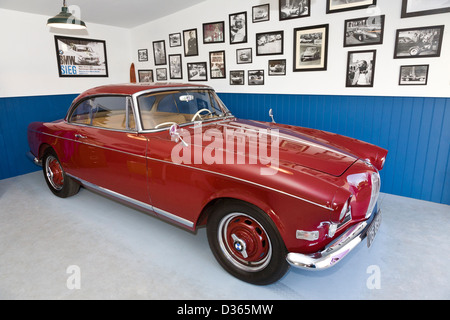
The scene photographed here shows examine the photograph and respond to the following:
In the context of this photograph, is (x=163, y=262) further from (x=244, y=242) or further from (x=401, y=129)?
(x=401, y=129)

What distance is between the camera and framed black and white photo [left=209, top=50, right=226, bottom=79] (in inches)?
209

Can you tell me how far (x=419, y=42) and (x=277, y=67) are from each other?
1895 mm

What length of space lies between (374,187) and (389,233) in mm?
1105

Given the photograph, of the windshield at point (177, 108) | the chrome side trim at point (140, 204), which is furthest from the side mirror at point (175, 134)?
the chrome side trim at point (140, 204)

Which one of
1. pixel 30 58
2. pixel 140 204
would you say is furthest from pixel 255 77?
pixel 30 58

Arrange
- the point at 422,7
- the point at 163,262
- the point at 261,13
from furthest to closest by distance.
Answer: the point at 261,13 < the point at 422,7 < the point at 163,262

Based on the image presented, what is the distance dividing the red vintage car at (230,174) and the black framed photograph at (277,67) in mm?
1678

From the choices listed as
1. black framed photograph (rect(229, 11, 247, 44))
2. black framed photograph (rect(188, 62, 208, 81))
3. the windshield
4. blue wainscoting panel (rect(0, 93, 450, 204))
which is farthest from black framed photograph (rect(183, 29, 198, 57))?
the windshield

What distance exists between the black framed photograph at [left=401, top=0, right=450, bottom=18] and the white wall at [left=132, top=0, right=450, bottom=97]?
54 mm

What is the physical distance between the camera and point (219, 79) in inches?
215

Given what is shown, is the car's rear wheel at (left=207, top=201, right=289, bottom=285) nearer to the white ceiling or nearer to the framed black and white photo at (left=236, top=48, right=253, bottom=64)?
the framed black and white photo at (left=236, top=48, right=253, bottom=64)

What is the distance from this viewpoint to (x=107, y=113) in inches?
129
